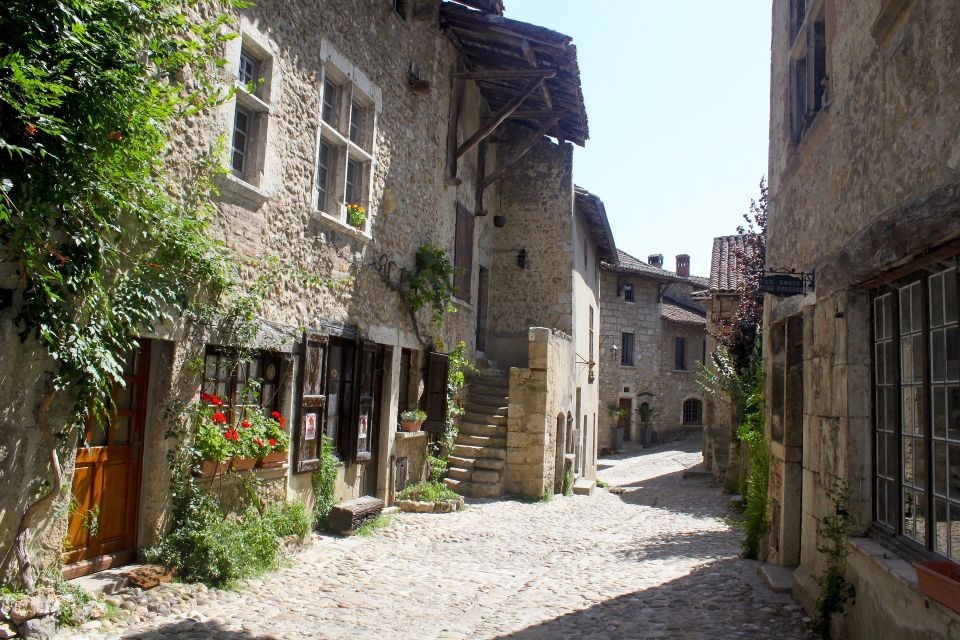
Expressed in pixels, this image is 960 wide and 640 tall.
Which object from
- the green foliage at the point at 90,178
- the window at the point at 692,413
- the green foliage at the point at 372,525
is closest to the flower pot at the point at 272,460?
the green foliage at the point at 372,525

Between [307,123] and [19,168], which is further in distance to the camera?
[307,123]

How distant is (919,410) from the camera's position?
377 centimetres

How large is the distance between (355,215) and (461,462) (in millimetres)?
4116

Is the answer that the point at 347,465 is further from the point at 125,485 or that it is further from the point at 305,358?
the point at 125,485

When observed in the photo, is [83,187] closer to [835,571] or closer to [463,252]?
[835,571]

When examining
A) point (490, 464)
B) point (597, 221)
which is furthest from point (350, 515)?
Answer: point (597, 221)

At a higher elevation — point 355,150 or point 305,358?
point 355,150

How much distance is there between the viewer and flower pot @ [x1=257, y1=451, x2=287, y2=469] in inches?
241

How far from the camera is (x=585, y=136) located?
44.3 ft

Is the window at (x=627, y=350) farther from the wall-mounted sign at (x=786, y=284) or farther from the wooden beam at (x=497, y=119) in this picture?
the wall-mounted sign at (x=786, y=284)

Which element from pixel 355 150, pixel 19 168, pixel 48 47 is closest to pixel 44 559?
pixel 19 168

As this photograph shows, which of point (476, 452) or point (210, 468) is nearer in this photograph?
point (210, 468)

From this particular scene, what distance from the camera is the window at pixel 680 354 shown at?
29248 millimetres

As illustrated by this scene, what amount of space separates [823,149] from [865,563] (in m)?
2.87
